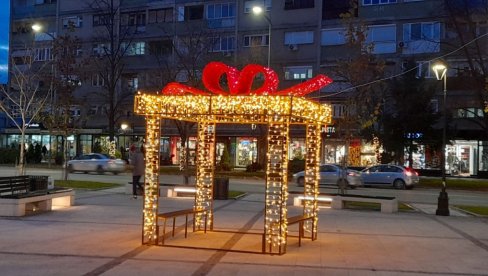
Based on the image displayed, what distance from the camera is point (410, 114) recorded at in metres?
41.8

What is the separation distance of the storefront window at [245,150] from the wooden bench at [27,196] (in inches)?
1387

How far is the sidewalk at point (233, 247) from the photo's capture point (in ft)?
30.6

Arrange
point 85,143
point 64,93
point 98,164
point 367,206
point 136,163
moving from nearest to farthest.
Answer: point 136,163, point 367,206, point 64,93, point 98,164, point 85,143

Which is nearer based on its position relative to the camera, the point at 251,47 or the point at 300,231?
the point at 300,231

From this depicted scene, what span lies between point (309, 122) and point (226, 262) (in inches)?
146

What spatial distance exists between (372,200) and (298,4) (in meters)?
34.0

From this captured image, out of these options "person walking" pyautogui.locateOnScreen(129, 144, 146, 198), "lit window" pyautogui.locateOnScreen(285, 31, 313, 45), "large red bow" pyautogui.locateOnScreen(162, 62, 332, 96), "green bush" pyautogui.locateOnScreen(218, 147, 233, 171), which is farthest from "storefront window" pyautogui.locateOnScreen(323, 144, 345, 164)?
"large red bow" pyautogui.locateOnScreen(162, 62, 332, 96)

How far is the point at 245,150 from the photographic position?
54.1 meters

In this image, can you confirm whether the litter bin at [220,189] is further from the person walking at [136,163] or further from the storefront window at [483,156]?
the storefront window at [483,156]

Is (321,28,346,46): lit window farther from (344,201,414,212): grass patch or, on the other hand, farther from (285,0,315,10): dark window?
(344,201,414,212): grass patch

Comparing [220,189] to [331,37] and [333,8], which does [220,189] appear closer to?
[331,37]

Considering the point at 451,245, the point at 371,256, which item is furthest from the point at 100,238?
the point at 451,245

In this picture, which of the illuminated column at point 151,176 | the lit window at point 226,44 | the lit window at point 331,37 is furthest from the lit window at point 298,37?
the illuminated column at point 151,176

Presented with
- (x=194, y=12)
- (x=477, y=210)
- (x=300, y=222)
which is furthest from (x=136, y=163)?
(x=194, y=12)
